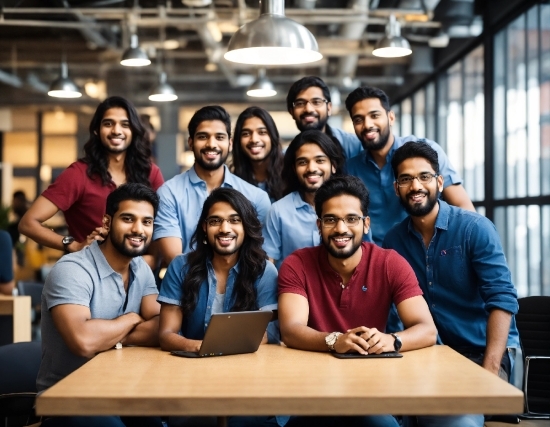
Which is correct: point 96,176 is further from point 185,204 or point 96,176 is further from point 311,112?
point 311,112

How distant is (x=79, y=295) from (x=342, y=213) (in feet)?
3.48

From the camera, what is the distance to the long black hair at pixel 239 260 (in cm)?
337

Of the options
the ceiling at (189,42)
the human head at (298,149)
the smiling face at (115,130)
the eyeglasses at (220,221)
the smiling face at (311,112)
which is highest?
the ceiling at (189,42)

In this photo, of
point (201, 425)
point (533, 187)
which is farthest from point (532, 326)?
point (533, 187)

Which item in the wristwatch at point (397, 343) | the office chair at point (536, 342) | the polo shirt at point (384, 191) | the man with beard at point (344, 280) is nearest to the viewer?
the wristwatch at point (397, 343)

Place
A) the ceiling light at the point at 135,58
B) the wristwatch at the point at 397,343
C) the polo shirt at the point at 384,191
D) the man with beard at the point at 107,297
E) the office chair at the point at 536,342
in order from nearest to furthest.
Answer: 1. the wristwatch at the point at 397,343
2. the man with beard at the point at 107,297
3. the office chair at the point at 536,342
4. the polo shirt at the point at 384,191
5. the ceiling light at the point at 135,58

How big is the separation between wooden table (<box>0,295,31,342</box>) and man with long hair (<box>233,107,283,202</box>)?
205 cm

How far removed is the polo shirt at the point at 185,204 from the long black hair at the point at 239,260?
554 mm

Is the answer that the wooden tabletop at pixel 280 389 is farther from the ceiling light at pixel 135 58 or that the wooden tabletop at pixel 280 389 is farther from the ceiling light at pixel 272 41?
the ceiling light at pixel 135 58

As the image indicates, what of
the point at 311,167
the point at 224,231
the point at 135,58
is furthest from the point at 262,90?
the point at 224,231

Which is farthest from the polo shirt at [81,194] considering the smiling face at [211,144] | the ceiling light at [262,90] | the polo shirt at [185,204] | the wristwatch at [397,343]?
the ceiling light at [262,90]

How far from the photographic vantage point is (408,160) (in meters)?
3.69

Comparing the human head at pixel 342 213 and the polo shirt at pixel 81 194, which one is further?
the polo shirt at pixel 81 194

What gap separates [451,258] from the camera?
143 inches
